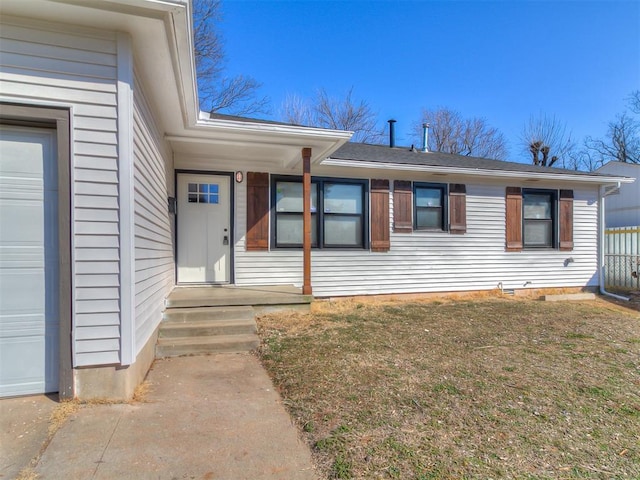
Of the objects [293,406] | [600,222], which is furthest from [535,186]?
[293,406]

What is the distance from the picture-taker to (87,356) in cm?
272

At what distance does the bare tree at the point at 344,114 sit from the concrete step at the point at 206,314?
1615cm

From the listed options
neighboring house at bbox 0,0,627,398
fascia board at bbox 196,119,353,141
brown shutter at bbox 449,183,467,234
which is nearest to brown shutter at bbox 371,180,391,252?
neighboring house at bbox 0,0,627,398

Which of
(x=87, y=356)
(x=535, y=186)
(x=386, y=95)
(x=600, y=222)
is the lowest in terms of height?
(x=87, y=356)

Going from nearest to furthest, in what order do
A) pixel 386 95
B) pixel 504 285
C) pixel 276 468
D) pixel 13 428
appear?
pixel 276 468
pixel 13 428
pixel 504 285
pixel 386 95

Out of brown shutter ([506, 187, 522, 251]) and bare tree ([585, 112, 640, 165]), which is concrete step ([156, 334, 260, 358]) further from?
bare tree ([585, 112, 640, 165])

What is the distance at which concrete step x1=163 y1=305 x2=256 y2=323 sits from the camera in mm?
4484

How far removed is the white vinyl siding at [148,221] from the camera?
3.12 meters

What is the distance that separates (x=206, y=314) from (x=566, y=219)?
800 centimetres

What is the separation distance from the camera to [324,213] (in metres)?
6.78

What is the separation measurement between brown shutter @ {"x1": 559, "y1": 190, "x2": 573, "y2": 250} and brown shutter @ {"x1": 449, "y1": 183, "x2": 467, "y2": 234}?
2.48 m

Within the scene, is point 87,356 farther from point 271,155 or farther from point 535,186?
point 535,186

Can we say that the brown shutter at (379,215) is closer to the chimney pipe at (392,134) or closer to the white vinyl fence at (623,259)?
the chimney pipe at (392,134)

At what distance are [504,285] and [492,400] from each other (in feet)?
18.8
